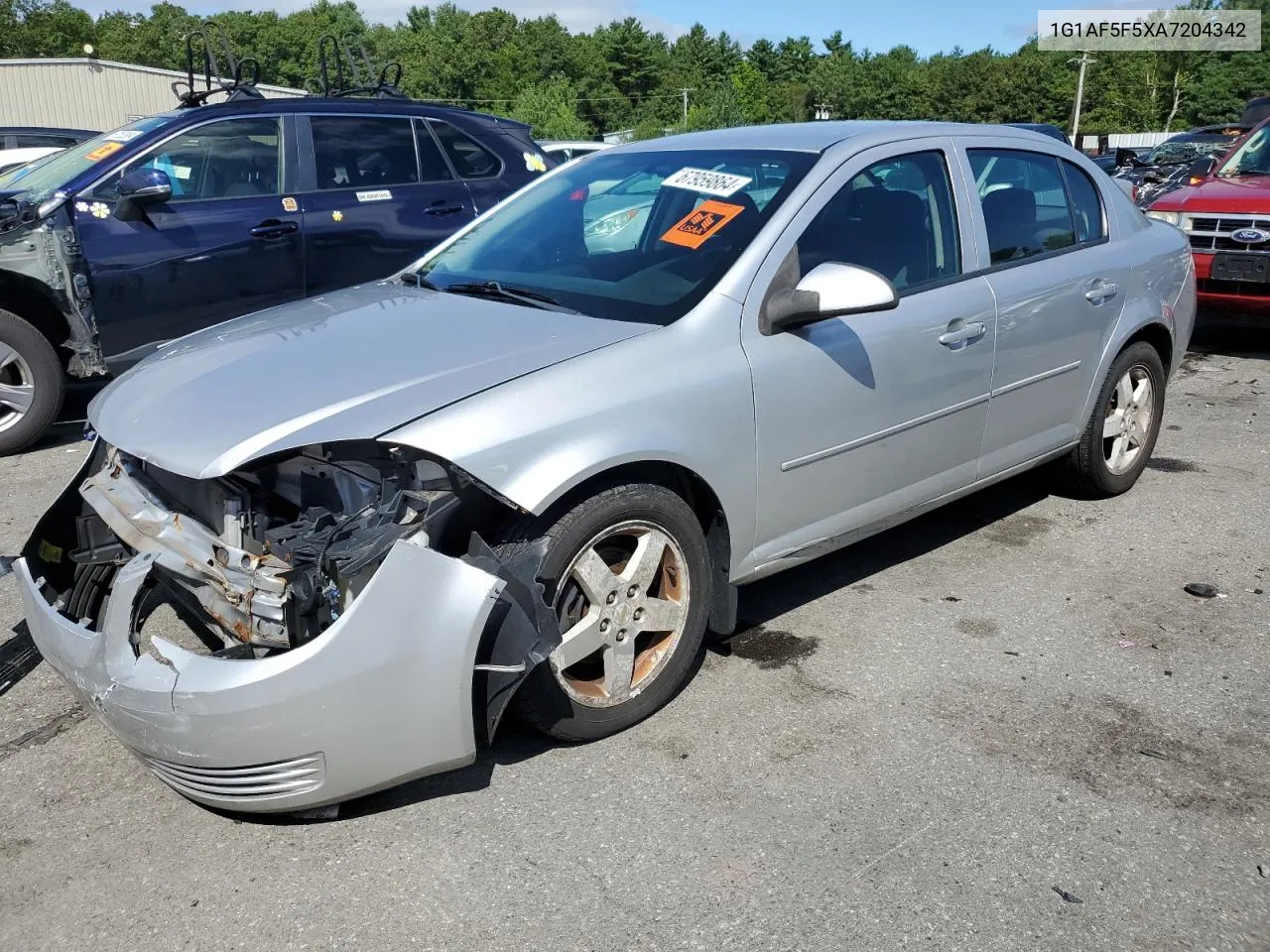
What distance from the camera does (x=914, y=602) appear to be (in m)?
4.14

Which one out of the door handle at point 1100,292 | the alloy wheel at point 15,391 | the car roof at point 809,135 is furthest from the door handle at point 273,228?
the door handle at point 1100,292

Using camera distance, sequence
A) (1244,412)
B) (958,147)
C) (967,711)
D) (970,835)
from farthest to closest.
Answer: (1244,412), (958,147), (967,711), (970,835)

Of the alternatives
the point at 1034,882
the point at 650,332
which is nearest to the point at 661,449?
the point at 650,332

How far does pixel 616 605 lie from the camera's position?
306cm

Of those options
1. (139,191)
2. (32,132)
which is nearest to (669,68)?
(32,132)

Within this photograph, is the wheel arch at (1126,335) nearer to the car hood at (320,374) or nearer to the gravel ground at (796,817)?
the gravel ground at (796,817)

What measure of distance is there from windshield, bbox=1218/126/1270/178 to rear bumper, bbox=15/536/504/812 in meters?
8.91

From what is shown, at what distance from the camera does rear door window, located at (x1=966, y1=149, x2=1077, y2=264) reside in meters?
4.19

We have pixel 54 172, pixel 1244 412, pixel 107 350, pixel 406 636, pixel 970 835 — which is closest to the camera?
pixel 406 636

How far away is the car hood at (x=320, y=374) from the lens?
2.71 metres

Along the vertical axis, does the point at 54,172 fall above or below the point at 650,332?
above

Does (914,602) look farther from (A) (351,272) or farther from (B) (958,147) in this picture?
(A) (351,272)

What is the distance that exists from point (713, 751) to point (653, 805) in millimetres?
311

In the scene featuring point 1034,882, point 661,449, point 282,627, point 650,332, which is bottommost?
point 1034,882
